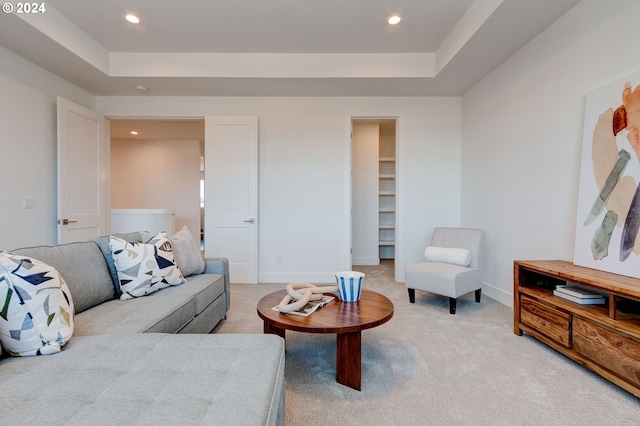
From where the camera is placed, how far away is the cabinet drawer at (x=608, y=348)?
154 cm

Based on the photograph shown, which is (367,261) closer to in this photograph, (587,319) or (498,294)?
(498,294)

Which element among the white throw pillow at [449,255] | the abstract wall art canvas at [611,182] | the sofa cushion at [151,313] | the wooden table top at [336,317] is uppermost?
the abstract wall art canvas at [611,182]

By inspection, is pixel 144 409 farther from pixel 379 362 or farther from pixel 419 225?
pixel 419 225

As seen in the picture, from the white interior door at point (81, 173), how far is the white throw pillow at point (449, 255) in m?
4.05

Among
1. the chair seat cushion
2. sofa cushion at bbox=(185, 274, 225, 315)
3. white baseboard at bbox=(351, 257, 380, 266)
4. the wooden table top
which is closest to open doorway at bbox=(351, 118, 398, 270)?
white baseboard at bbox=(351, 257, 380, 266)

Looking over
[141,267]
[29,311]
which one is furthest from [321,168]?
[29,311]

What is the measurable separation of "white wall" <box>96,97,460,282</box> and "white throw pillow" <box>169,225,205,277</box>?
1556 mm

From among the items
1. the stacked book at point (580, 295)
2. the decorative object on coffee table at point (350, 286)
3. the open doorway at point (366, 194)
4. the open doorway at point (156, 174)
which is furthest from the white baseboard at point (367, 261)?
the open doorway at point (156, 174)

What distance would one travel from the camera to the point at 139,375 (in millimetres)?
1010

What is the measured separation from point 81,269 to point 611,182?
131 inches

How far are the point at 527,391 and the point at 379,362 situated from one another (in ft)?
2.61

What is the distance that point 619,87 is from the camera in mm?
1936

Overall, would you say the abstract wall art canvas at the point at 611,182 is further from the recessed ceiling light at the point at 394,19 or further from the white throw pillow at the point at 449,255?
the recessed ceiling light at the point at 394,19

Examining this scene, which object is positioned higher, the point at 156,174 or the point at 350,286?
the point at 156,174
